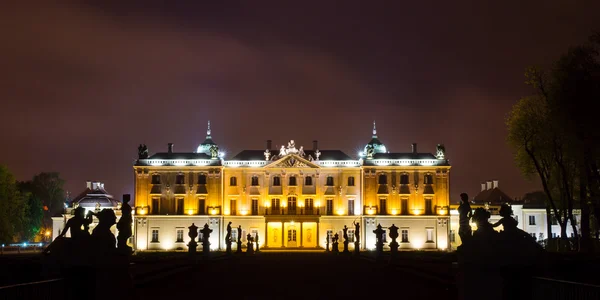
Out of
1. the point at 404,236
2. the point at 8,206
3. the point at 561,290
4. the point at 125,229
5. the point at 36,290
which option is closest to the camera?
the point at 36,290

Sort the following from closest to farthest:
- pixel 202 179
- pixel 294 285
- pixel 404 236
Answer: pixel 294 285, pixel 404 236, pixel 202 179

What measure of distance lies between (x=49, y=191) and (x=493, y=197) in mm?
64047

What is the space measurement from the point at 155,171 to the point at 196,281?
5506 centimetres

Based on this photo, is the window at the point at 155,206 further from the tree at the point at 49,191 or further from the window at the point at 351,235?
the tree at the point at 49,191

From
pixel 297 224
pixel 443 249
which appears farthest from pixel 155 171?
pixel 443 249

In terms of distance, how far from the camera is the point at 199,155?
8181 centimetres

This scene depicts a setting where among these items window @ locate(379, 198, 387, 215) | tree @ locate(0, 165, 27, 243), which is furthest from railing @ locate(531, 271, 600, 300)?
window @ locate(379, 198, 387, 215)

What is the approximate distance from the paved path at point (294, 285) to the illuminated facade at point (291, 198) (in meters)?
46.0

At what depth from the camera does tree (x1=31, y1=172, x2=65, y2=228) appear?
373ft

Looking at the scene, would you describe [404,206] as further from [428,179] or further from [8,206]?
[8,206]

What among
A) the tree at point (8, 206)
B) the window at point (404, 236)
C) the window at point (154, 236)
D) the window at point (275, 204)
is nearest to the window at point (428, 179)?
the window at point (404, 236)

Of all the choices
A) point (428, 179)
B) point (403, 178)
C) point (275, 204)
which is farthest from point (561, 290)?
point (275, 204)

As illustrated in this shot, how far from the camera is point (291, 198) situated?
80.6 metres

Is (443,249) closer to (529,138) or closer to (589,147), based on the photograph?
(529,138)
